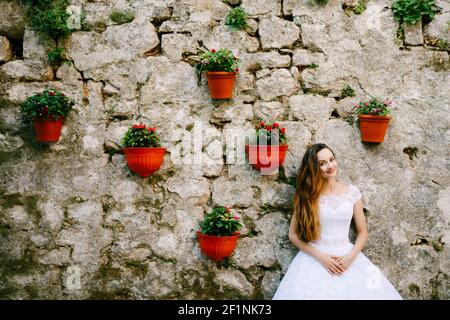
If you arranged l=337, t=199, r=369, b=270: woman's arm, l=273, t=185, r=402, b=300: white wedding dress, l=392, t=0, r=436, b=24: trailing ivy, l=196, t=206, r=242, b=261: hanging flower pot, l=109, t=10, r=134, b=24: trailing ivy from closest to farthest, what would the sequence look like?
l=273, t=185, r=402, b=300: white wedding dress
l=337, t=199, r=369, b=270: woman's arm
l=196, t=206, r=242, b=261: hanging flower pot
l=392, t=0, r=436, b=24: trailing ivy
l=109, t=10, r=134, b=24: trailing ivy

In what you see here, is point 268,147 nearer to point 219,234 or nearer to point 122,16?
point 219,234

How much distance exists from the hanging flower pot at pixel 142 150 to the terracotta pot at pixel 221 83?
1.90ft

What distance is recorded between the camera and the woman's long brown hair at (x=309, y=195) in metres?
3.07

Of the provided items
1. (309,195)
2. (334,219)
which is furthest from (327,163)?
(334,219)

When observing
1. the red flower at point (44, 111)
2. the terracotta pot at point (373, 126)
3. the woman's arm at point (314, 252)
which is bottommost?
the woman's arm at point (314, 252)

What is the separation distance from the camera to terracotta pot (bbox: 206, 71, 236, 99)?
316 cm

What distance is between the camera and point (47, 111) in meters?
3.16

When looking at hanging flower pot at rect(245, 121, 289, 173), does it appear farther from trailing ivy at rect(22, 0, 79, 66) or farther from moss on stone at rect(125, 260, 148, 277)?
trailing ivy at rect(22, 0, 79, 66)

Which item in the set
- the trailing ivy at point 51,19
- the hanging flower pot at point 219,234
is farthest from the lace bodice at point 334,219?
the trailing ivy at point 51,19

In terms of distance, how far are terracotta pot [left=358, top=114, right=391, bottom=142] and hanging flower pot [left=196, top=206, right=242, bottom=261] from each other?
4.10 ft

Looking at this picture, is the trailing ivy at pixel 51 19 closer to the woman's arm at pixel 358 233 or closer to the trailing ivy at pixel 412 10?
the trailing ivy at pixel 412 10

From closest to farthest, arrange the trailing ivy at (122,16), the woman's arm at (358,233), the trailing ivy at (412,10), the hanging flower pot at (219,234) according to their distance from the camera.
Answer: the woman's arm at (358,233), the hanging flower pot at (219,234), the trailing ivy at (412,10), the trailing ivy at (122,16)

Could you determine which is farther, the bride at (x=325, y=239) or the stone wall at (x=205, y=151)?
the stone wall at (x=205, y=151)

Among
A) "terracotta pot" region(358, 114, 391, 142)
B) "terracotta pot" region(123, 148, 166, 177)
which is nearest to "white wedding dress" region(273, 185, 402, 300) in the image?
"terracotta pot" region(358, 114, 391, 142)
